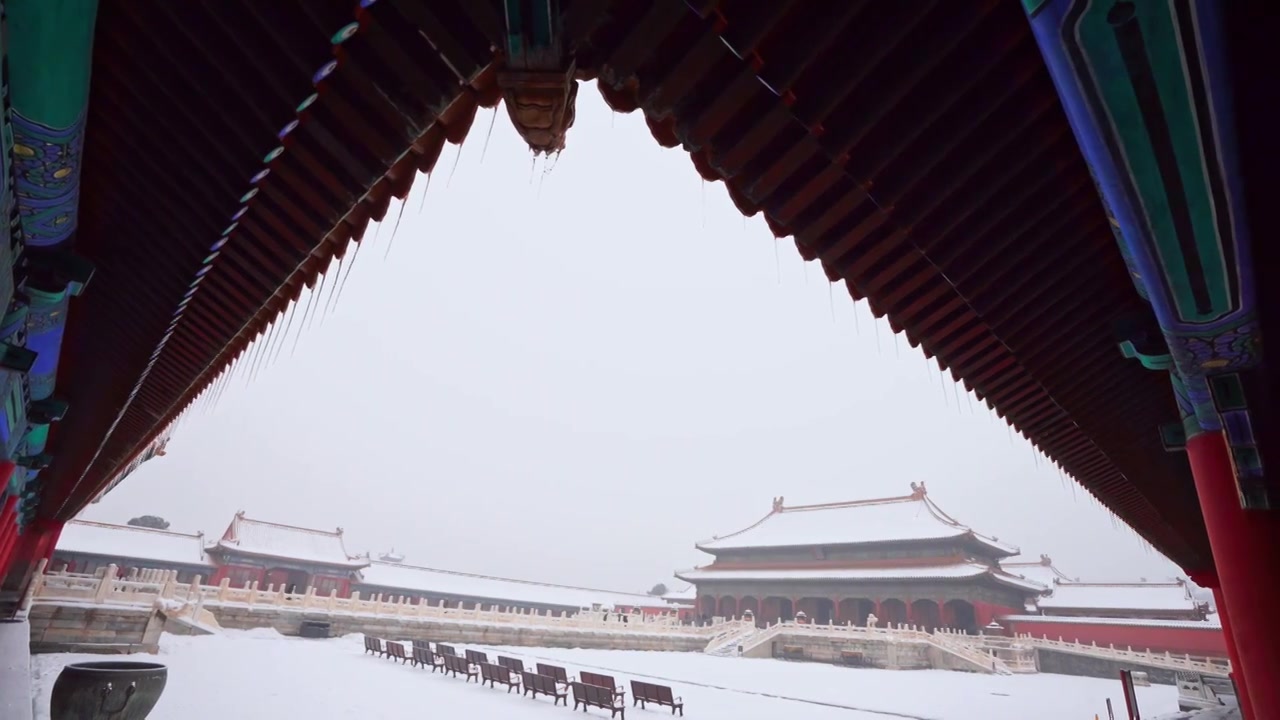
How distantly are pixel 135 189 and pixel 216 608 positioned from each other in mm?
23470

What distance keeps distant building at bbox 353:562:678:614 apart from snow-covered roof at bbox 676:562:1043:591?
31.8 feet

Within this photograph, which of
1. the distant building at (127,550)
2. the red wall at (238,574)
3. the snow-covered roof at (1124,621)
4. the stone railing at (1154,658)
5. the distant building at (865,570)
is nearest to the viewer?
the stone railing at (1154,658)

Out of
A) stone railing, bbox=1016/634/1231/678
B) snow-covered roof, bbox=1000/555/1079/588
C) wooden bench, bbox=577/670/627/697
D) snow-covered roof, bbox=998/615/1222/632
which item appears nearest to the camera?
wooden bench, bbox=577/670/627/697

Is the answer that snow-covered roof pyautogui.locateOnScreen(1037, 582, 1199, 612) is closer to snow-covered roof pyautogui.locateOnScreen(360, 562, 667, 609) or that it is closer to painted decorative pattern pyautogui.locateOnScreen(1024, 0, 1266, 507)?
snow-covered roof pyautogui.locateOnScreen(360, 562, 667, 609)

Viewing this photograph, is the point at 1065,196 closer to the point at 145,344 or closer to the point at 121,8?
the point at 121,8

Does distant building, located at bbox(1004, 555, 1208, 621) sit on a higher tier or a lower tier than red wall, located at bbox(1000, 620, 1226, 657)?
higher

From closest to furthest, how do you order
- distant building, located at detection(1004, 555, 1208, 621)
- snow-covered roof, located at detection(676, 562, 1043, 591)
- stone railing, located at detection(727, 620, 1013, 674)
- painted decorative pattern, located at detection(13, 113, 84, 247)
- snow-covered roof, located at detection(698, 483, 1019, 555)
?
painted decorative pattern, located at detection(13, 113, 84, 247) → stone railing, located at detection(727, 620, 1013, 674) → distant building, located at detection(1004, 555, 1208, 621) → snow-covered roof, located at detection(676, 562, 1043, 591) → snow-covered roof, located at detection(698, 483, 1019, 555)

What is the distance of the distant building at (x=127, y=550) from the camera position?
31328 mm

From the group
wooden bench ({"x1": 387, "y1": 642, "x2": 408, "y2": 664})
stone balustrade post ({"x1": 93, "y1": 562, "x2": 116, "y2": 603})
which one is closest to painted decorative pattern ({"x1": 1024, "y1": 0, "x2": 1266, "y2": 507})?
wooden bench ({"x1": 387, "y1": 642, "x2": 408, "y2": 664})

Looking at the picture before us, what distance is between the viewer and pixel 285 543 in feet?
128

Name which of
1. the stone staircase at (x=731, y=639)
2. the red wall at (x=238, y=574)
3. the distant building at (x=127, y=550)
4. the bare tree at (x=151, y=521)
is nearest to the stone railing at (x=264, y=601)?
the stone staircase at (x=731, y=639)

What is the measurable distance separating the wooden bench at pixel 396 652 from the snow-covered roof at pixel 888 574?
84.3 feet

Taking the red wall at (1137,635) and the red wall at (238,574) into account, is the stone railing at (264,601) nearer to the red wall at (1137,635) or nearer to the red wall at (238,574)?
the red wall at (238,574)

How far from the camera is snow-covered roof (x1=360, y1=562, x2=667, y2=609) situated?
42.4 meters
